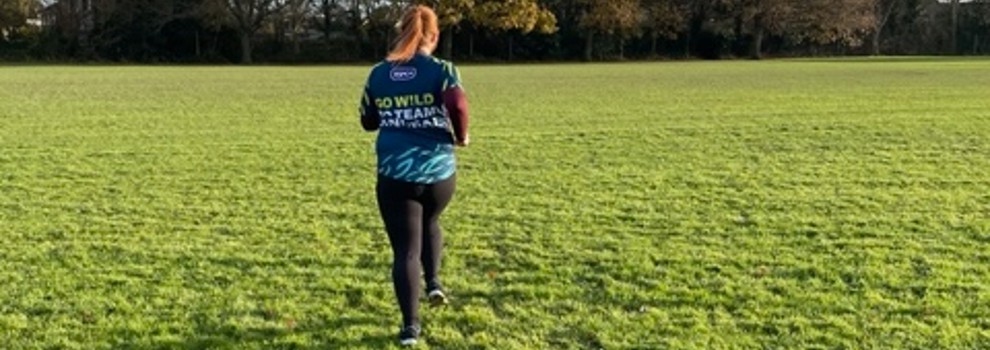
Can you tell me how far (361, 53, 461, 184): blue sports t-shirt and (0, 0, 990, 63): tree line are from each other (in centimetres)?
5449

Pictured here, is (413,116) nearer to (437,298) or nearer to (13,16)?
(437,298)

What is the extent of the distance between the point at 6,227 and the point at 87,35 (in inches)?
2392

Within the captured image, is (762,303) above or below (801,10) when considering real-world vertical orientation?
below

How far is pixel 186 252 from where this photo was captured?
683 cm

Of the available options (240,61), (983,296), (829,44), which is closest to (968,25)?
(829,44)

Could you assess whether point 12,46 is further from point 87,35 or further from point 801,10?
point 801,10

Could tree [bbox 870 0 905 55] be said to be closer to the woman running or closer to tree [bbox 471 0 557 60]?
tree [bbox 471 0 557 60]

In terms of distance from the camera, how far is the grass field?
505cm

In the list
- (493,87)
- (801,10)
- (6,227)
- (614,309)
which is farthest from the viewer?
(801,10)

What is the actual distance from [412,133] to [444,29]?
59.6 metres

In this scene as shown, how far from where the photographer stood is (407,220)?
4.64 meters

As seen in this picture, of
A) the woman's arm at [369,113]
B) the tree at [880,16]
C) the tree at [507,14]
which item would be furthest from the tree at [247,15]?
the woman's arm at [369,113]

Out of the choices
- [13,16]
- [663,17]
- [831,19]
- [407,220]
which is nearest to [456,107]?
[407,220]

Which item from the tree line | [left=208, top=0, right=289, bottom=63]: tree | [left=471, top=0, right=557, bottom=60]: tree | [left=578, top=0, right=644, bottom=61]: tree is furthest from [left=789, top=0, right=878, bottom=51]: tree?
[left=208, top=0, right=289, bottom=63]: tree
